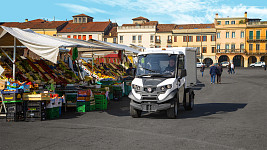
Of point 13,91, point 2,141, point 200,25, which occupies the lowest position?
point 2,141

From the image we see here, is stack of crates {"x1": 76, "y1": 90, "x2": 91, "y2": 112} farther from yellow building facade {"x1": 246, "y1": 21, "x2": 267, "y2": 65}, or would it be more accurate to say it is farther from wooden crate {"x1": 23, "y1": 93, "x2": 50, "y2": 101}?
yellow building facade {"x1": 246, "y1": 21, "x2": 267, "y2": 65}

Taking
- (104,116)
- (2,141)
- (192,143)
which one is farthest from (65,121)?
(192,143)

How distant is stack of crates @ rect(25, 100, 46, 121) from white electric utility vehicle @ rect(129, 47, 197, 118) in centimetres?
289

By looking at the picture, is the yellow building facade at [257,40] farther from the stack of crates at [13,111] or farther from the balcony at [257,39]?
the stack of crates at [13,111]

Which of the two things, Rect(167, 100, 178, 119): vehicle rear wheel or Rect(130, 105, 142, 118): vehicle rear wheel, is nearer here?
Rect(167, 100, 178, 119): vehicle rear wheel

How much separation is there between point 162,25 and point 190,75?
251 ft

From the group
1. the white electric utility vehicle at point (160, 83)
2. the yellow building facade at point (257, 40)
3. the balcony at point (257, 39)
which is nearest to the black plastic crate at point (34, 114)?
the white electric utility vehicle at point (160, 83)

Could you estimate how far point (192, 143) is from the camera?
7566 millimetres

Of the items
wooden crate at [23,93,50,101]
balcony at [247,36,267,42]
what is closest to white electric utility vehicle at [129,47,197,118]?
wooden crate at [23,93,50,101]

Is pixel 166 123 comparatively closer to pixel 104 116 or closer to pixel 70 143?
pixel 104 116

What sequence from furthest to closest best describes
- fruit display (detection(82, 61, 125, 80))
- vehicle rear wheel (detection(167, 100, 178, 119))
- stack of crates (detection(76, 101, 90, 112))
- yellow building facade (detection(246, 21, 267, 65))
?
1. yellow building facade (detection(246, 21, 267, 65))
2. fruit display (detection(82, 61, 125, 80))
3. stack of crates (detection(76, 101, 90, 112))
4. vehicle rear wheel (detection(167, 100, 178, 119))

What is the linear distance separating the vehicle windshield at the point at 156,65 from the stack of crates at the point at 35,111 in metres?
3.38

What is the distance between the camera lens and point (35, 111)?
11.1m

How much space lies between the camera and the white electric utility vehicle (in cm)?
1105
